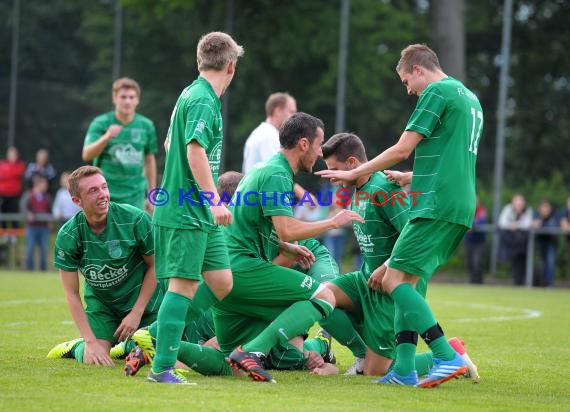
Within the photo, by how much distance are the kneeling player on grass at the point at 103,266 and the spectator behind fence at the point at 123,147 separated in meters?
3.53

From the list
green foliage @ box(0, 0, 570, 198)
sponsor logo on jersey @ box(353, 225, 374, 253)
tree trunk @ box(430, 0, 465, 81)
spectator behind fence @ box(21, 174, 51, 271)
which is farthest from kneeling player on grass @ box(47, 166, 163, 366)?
tree trunk @ box(430, 0, 465, 81)

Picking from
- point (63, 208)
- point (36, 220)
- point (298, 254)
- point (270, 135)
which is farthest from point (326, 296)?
point (63, 208)

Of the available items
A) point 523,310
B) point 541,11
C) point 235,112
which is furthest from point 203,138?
point 541,11

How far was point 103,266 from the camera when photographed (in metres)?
6.99

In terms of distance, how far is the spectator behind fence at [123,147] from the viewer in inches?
423

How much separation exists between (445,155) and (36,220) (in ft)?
47.8

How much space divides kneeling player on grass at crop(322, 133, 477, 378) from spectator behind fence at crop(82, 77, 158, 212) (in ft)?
14.3

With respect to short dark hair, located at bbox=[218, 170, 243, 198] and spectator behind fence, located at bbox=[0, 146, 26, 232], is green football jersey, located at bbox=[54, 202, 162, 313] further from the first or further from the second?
spectator behind fence, located at bbox=[0, 146, 26, 232]

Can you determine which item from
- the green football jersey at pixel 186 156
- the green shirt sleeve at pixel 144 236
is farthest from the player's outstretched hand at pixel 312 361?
the green football jersey at pixel 186 156

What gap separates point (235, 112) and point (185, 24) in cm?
286

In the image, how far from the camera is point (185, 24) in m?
25.0

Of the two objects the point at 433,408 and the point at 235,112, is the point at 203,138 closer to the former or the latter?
the point at 433,408

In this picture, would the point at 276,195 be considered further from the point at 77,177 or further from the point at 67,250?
the point at 67,250

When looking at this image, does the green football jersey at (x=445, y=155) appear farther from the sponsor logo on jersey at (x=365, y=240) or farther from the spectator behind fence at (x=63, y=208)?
the spectator behind fence at (x=63, y=208)
